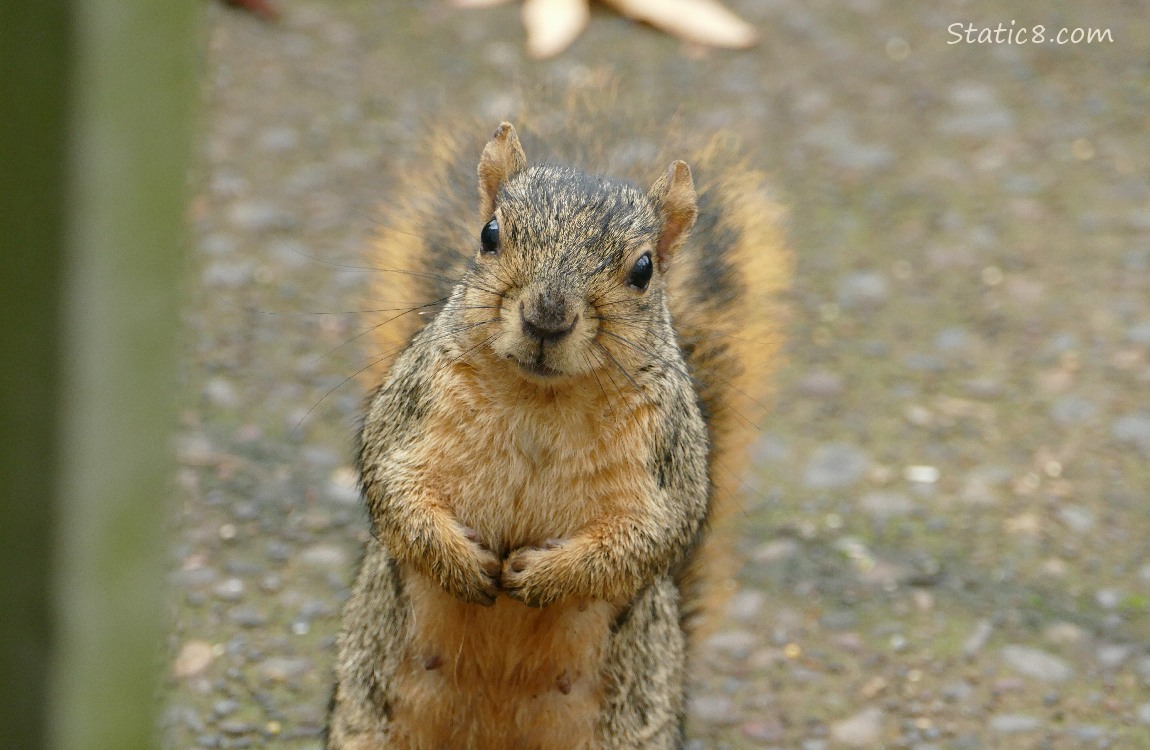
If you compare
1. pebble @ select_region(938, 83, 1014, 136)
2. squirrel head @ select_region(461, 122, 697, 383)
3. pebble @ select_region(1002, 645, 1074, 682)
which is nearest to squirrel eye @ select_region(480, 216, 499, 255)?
squirrel head @ select_region(461, 122, 697, 383)

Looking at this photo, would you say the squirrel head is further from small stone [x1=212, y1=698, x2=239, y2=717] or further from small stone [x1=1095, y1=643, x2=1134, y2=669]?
small stone [x1=1095, y1=643, x2=1134, y2=669]

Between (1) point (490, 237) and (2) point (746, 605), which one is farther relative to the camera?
(2) point (746, 605)

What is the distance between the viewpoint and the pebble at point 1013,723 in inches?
91.7

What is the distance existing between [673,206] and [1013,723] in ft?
3.72

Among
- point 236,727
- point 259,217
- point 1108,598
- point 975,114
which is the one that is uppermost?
point 975,114

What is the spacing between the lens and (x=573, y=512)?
1.71 metres

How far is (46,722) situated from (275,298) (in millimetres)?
1820

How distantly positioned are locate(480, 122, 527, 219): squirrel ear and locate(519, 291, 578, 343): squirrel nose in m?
0.27

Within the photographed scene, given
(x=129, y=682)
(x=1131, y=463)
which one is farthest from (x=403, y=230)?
(x=1131, y=463)

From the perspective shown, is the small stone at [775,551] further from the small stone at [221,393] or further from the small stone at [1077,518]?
the small stone at [221,393]

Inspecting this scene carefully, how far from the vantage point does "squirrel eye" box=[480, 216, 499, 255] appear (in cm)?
167

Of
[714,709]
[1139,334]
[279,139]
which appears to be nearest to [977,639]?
[714,709]

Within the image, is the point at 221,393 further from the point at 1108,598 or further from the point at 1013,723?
the point at 1108,598

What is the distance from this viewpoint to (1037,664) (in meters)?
2.45
